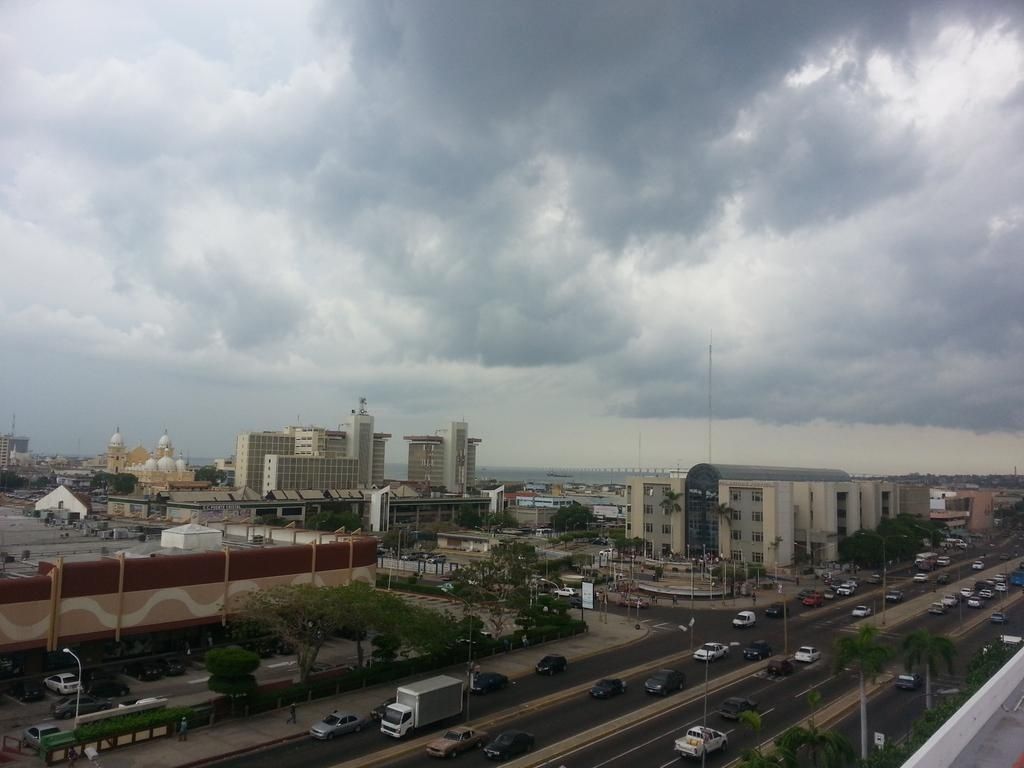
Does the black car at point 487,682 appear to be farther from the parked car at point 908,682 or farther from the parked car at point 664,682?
the parked car at point 908,682

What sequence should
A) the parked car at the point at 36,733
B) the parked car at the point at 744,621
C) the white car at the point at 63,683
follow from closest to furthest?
1. the parked car at the point at 36,733
2. the white car at the point at 63,683
3. the parked car at the point at 744,621

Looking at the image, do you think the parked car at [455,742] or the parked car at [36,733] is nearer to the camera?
the parked car at [455,742]

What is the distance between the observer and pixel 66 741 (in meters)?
27.7

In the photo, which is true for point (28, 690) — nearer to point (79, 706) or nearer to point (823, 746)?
point (79, 706)

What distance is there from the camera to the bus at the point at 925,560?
93944mm

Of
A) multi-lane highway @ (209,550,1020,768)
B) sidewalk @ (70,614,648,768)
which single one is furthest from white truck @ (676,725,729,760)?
sidewalk @ (70,614,648,768)

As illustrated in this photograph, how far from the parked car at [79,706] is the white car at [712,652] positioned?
3341 centimetres

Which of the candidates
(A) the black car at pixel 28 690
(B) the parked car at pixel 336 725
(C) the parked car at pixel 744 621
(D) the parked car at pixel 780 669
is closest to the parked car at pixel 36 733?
(A) the black car at pixel 28 690

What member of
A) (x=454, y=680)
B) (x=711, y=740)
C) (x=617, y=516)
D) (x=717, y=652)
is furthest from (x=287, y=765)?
(x=617, y=516)

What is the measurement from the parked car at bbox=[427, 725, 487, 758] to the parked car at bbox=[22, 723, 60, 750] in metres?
15.8

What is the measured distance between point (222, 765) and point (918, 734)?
2660 centimetres

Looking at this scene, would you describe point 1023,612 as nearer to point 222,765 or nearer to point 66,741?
point 222,765

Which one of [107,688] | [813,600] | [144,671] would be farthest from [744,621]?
[107,688]

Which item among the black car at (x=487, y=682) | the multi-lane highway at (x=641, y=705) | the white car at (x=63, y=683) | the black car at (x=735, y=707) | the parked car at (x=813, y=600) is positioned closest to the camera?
the multi-lane highway at (x=641, y=705)
